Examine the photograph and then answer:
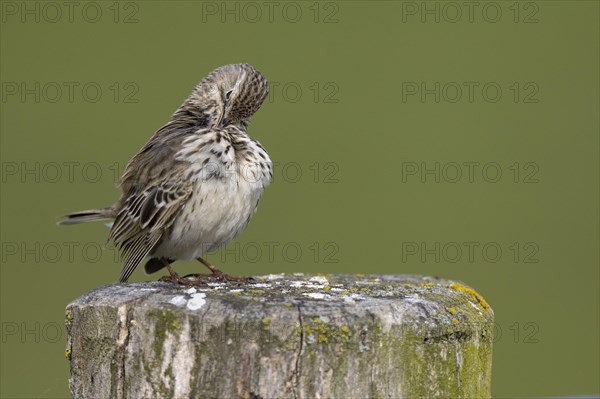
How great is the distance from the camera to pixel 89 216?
25.8ft

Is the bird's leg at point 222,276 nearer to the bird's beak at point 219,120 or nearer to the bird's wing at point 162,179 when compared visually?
the bird's wing at point 162,179

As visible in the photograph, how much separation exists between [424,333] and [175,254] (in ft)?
9.20

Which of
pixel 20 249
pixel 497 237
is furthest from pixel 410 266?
pixel 20 249

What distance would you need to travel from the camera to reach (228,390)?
4.20m

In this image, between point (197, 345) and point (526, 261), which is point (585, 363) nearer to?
point (526, 261)

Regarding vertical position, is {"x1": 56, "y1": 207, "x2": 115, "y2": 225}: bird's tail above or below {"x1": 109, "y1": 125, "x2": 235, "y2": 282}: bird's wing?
below

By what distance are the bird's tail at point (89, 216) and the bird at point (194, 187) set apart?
1.72 ft

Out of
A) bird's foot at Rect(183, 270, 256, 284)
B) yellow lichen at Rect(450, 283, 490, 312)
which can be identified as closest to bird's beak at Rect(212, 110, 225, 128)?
bird's foot at Rect(183, 270, 256, 284)

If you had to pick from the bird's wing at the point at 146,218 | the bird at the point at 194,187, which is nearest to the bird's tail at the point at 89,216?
the bird at the point at 194,187

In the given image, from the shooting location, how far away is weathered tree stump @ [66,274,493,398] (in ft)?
13.8

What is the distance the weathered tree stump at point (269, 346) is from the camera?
13.8 feet

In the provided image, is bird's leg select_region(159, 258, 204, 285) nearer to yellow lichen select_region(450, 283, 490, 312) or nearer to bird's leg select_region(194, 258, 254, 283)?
bird's leg select_region(194, 258, 254, 283)

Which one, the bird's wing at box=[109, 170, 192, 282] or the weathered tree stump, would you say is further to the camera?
the bird's wing at box=[109, 170, 192, 282]

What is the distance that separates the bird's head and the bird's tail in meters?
1.05
